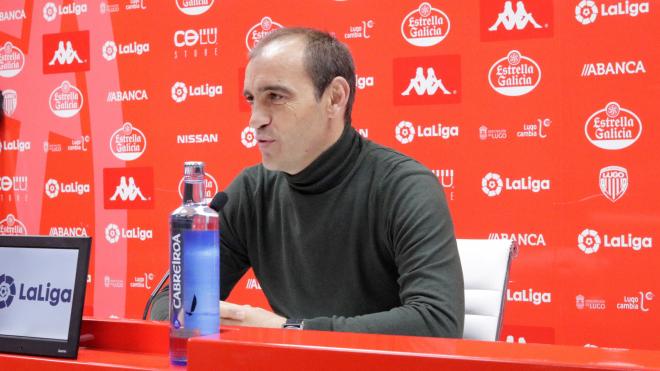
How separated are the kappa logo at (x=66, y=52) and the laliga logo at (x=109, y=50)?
0.36ft

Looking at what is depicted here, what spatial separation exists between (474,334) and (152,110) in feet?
8.07

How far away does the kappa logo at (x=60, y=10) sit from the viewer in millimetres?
3893

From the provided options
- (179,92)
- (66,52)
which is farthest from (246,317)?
(66,52)

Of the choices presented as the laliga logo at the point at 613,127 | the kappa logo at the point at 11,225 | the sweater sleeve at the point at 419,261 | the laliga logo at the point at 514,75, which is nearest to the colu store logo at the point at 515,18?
the laliga logo at the point at 514,75

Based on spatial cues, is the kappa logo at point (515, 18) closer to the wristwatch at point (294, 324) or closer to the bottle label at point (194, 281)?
the wristwatch at point (294, 324)

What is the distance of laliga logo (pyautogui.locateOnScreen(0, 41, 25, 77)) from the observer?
404 centimetres

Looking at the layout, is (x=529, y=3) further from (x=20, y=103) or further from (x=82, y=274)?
(x=20, y=103)

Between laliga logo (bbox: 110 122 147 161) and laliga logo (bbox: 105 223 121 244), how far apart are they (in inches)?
14.6

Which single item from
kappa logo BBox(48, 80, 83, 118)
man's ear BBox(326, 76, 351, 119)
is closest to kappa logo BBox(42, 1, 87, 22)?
kappa logo BBox(48, 80, 83, 118)

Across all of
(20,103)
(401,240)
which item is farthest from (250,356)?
(20,103)

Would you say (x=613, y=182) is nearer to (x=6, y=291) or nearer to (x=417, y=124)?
(x=417, y=124)

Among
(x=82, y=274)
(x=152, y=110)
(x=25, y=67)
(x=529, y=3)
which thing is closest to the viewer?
(x=82, y=274)

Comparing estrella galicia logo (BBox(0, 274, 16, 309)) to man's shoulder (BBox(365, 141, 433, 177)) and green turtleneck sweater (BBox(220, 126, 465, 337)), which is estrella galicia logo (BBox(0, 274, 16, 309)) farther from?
man's shoulder (BBox(365, 141, 433, 177))

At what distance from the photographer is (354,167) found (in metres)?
1.71
